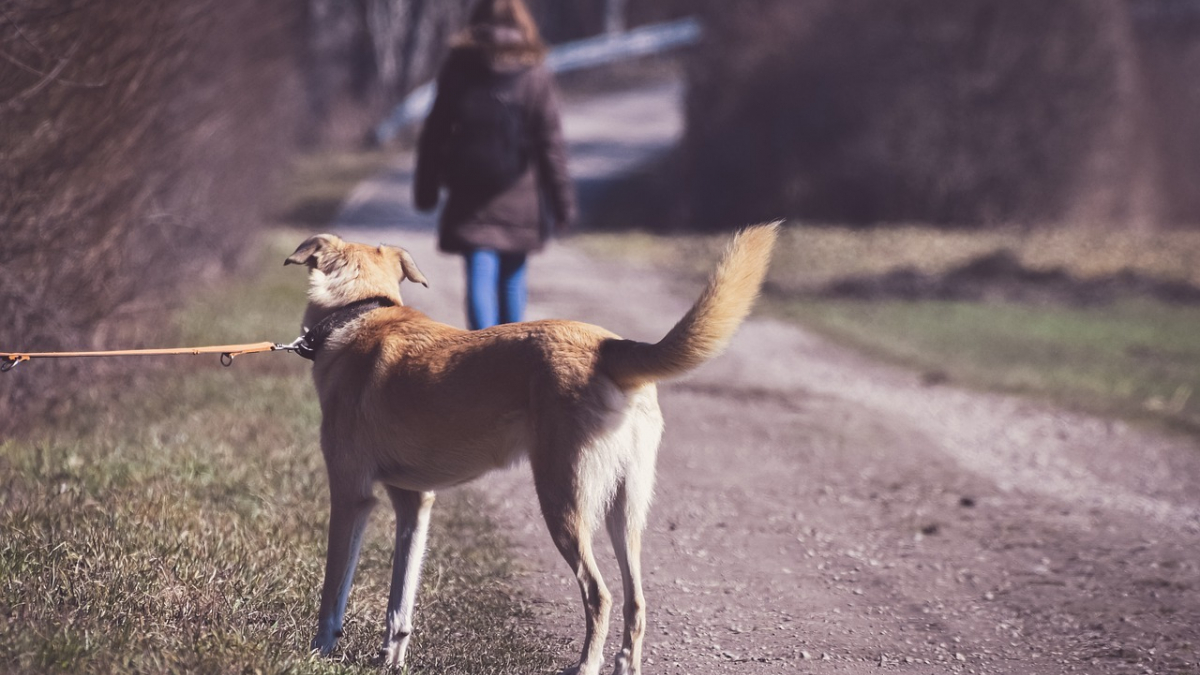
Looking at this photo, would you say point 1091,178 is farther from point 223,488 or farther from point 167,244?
point 223,488

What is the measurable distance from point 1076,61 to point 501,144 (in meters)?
14.3

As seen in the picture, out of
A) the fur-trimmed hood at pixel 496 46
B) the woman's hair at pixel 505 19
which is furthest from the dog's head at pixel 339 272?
the woman's hair at pixel 505 19

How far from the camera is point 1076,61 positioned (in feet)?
59.6

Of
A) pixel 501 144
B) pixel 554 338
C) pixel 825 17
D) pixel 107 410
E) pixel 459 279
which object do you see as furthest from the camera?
pixel 825 17

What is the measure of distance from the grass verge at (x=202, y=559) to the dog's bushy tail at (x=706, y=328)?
1.10m

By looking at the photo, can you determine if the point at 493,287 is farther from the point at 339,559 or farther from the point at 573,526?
the point at 573,526

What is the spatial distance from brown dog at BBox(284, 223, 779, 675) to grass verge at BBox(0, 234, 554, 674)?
0.34 metres

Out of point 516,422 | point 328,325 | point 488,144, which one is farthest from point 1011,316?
point 516,422

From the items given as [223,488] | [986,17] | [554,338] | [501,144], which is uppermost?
[986,17]

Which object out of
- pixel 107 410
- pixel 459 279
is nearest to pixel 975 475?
pixel 107 410

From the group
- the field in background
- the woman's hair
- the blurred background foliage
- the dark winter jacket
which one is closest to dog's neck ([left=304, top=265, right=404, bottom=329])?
the dark winter jacket

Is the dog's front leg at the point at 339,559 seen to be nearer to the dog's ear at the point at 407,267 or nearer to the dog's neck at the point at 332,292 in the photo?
the dog's neck at the point at 332,292

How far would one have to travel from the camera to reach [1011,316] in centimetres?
1402

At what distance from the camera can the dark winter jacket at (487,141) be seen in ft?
20.8
